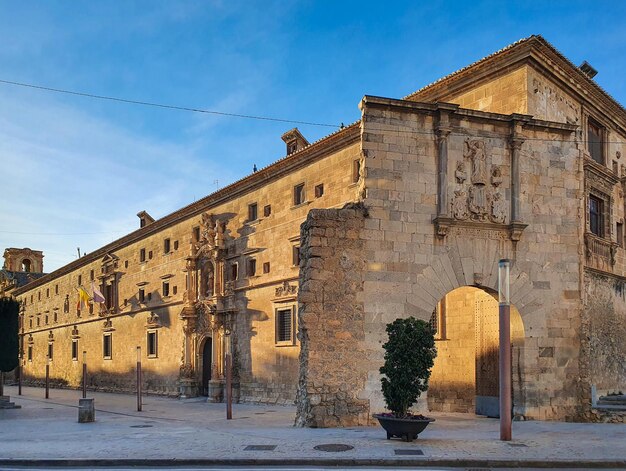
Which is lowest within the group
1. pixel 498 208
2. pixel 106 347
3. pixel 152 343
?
pixel 106 347

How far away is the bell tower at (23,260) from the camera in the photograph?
88.2m

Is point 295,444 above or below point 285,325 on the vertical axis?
below

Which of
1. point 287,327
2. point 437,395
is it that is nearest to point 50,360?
point 287,327

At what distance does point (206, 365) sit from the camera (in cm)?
3391

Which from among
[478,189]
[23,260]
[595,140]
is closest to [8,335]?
[478,189]

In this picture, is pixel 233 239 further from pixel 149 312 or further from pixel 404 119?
pixel 404 119

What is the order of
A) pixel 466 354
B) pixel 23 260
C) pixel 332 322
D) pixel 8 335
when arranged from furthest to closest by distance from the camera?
pixel 23 260
pixel 8 335
pixel 466 354
pixel 332 322

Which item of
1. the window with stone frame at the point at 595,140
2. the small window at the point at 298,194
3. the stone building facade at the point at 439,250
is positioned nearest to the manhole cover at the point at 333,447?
the stone building facade at the point at 439,250

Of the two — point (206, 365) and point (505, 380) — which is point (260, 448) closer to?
point (505, 380)

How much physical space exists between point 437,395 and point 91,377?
33545 millimetres

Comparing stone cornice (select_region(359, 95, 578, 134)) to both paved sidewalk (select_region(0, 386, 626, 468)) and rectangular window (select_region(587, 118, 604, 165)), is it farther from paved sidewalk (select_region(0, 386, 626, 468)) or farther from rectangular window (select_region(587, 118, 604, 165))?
paved sidewalk (select_region(0, 386, 626, 468))

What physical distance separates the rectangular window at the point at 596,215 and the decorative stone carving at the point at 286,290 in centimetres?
1088

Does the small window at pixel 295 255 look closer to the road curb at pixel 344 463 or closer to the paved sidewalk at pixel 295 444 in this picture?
the paved sidewalk at pixel 295 444

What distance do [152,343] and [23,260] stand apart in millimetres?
57341
